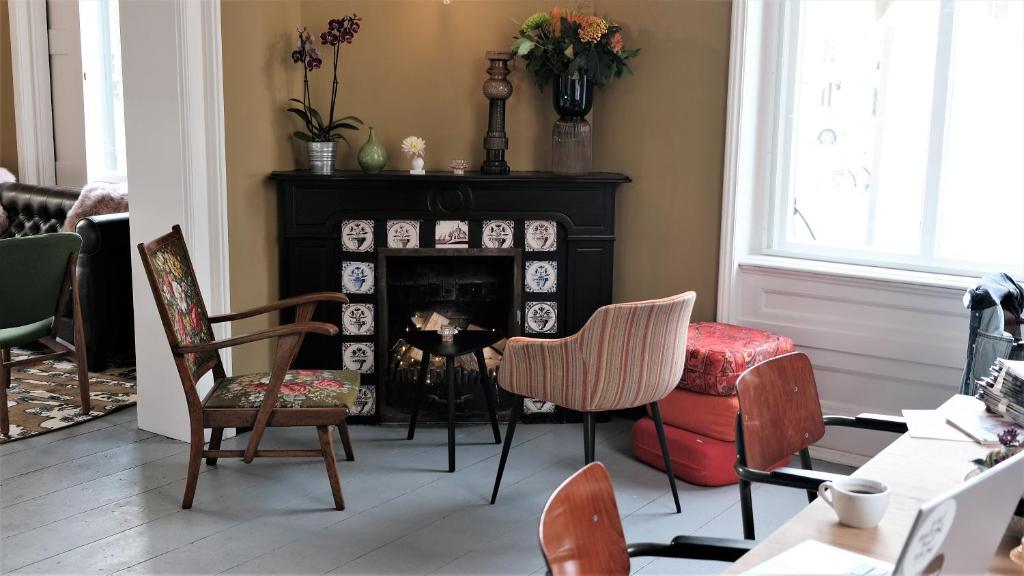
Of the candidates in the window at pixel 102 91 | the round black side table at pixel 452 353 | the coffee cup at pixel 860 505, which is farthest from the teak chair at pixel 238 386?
the window at pixel 102 91

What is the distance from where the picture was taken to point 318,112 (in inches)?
180

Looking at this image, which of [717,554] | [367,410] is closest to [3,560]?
[367,410]

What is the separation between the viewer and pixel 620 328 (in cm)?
331

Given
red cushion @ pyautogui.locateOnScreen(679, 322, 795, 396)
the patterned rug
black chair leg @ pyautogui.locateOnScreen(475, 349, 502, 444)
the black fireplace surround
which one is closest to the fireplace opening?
the black fireplace surround

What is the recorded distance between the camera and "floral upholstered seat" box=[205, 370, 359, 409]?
352 centimetres

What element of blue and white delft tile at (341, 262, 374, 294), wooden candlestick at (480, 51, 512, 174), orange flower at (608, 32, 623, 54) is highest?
orange flower at (608, 32, 623, 54)

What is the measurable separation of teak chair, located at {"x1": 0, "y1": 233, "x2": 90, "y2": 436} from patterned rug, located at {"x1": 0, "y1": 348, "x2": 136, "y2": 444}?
0.11 meters

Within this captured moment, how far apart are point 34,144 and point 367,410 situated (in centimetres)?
401

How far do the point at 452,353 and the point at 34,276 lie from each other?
200cm

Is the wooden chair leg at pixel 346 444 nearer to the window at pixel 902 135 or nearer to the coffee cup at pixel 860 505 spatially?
the window at pixel 902 135

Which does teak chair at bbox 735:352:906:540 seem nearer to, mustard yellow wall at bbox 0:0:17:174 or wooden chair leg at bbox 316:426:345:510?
wooden chair leg at bbox 316:426:345:510

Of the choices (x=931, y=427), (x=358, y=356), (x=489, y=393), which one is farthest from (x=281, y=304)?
(x=931, y=427)

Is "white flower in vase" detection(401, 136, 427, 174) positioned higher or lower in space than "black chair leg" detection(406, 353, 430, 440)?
higher

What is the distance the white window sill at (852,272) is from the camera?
386 centimetres
